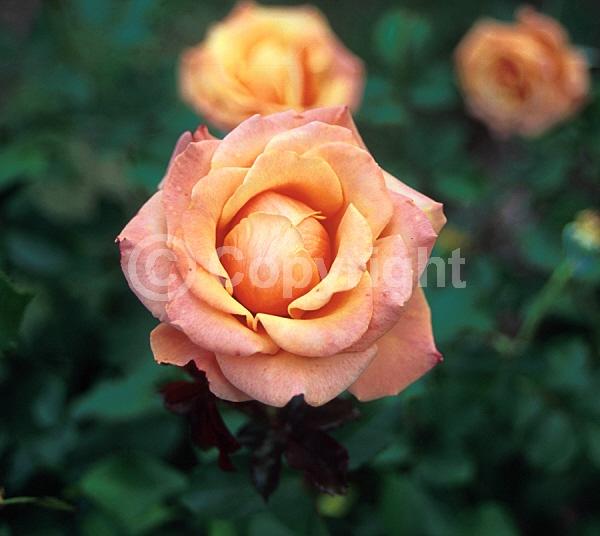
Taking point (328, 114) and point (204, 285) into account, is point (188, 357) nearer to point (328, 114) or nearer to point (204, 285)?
point (204, 285)

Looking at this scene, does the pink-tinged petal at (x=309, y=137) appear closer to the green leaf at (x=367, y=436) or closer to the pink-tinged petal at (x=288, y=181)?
the pink-tinged petal at (x=288, y=181)

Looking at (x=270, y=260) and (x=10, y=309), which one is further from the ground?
(x=270, y=260)

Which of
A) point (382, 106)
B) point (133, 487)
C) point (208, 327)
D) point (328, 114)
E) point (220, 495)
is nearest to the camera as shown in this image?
point (208, 327)

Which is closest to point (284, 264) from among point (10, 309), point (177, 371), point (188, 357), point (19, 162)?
point (188, 357)

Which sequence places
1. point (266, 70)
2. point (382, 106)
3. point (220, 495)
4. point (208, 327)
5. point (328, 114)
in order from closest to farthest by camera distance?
point (208, 327) < point (328, 114) < point (220, 495) < point (266, 70) < point (382, 106)

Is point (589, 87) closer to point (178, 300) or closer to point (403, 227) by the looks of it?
point (403, 227)

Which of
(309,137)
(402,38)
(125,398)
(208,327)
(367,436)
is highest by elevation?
(309,137)

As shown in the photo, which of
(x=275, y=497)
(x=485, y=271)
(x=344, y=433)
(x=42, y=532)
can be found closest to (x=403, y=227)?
(x=344, y=433)
